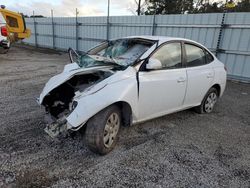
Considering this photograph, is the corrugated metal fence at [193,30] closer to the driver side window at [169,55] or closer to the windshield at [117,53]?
the driver side window at [169,55]

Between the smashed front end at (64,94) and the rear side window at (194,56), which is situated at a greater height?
the rear side window at (194,56)

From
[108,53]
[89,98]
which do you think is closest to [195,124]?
[108,53]

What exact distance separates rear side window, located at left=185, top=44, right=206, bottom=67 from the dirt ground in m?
1.16

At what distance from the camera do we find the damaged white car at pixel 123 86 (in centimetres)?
284

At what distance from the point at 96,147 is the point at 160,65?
154 cm

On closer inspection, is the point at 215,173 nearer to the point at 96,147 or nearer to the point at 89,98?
the point at 96,147

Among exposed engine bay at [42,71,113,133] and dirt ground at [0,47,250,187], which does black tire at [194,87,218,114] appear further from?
exposed engine bay at [42,71,113,133]

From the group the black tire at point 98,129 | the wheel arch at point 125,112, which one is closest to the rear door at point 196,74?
the wheel arch at point 125,112

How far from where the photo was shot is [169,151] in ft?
10.9

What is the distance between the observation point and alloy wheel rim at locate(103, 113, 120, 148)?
2.99m

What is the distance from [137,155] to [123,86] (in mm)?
1001

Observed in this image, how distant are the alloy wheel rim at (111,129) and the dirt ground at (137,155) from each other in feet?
0.65

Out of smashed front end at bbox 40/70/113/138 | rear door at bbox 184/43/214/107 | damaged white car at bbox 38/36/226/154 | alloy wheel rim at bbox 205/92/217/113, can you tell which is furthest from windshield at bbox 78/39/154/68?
alloy wheel rim at bbox 205/92/217/113

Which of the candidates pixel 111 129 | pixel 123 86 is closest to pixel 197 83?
pixel 123 86
